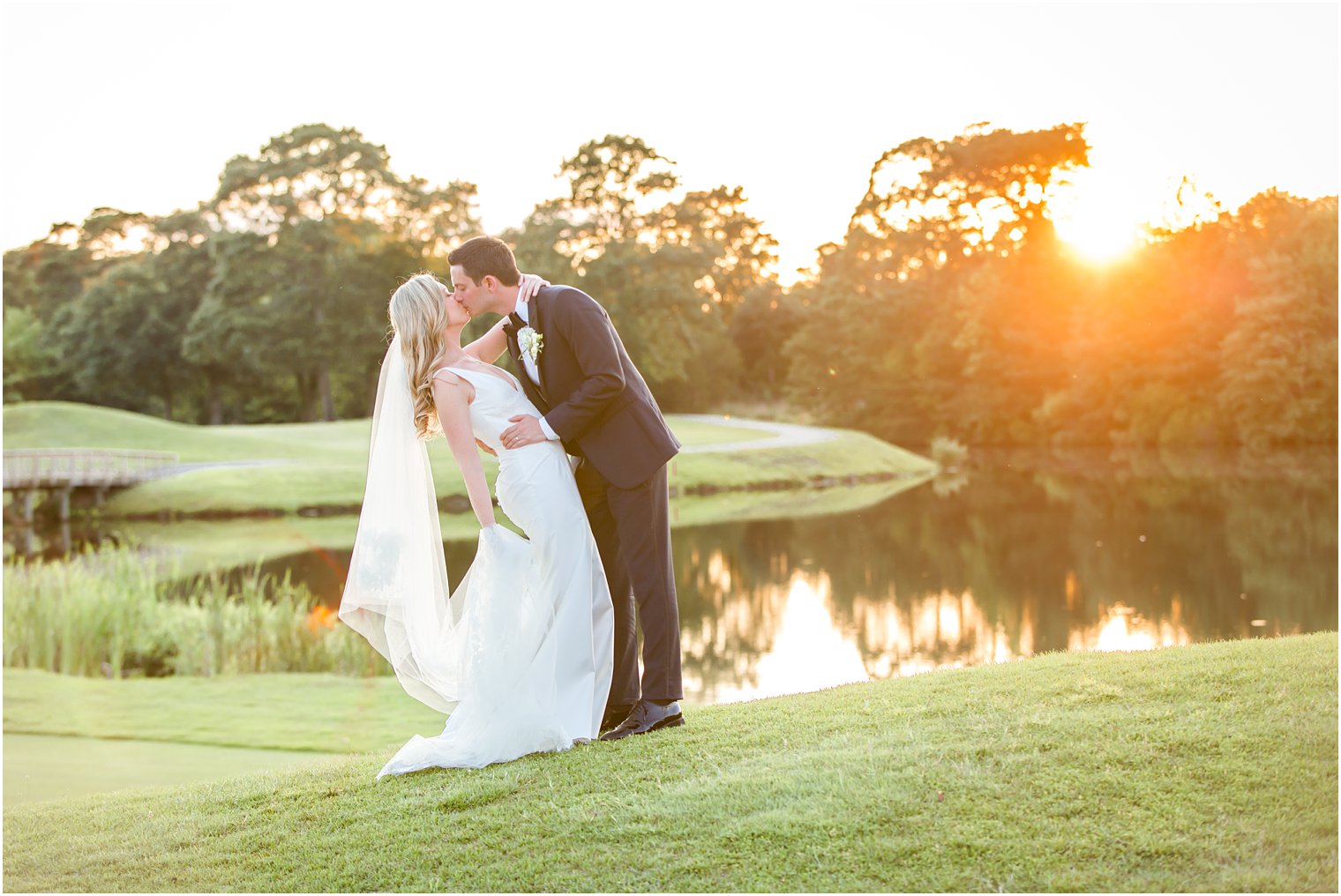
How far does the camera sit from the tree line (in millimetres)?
41531

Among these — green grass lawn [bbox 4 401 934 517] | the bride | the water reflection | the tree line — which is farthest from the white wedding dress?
the tree line

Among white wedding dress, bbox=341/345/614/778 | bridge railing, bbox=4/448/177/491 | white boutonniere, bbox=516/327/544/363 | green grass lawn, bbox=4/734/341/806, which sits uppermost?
white boutonniere, bbox=516/327/544/363

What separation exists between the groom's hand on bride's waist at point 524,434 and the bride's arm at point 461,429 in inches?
6.2

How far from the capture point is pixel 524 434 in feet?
17.0

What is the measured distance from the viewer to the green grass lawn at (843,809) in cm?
357

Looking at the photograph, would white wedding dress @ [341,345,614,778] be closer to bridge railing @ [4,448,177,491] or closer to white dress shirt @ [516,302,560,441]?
white dress shirt @ [516,302,560,441]

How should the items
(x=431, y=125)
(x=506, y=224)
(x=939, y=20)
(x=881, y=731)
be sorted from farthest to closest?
(x=506, y=224) → (x=431, y=125) → (x=939, y=20) → (x=881, y=731)

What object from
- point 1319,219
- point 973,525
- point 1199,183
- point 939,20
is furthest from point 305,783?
point 1199,183

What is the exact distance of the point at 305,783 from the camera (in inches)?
203

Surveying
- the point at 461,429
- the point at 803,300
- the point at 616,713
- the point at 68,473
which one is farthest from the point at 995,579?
the point at 803,300

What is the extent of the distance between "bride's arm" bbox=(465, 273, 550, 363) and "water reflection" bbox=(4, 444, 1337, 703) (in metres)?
5.44

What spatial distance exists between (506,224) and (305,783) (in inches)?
1791

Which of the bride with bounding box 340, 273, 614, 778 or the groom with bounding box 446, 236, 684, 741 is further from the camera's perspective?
the groom with bounding box 446, 236, 684, 741

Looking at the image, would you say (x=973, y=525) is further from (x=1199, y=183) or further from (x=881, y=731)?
(x=1199, y=183)
